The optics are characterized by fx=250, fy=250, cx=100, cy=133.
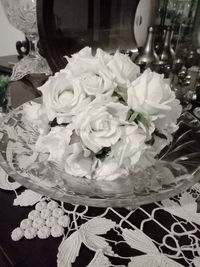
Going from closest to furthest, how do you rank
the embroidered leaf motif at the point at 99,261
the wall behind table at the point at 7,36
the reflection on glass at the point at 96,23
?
the embroidered leaf motif at the point at 99,261, the reflection on glass at the point at 96,23, the wall behind table at the point at 7,36

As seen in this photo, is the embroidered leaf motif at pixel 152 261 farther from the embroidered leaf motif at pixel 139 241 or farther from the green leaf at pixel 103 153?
the green leaf at pixel 103 153

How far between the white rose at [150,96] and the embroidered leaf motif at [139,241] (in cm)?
14

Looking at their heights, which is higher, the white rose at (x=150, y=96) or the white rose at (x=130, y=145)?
the white rose at (x=150, y=96)

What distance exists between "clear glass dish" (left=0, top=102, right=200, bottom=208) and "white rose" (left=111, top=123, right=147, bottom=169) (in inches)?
1.8

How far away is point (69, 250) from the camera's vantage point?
28 cm

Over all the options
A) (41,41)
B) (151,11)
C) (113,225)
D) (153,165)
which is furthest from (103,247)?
(151,11)

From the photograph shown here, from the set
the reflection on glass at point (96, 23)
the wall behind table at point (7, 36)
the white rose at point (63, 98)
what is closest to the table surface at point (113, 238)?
the white rose at point (63, 98)

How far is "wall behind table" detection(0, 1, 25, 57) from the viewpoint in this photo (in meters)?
1.11

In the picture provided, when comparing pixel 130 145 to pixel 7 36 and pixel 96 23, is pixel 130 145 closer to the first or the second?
pixel 96 23

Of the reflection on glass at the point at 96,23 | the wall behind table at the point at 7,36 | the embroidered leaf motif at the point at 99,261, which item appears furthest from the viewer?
the wall behind table at the point at 7,36

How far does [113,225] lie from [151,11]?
0.66 m

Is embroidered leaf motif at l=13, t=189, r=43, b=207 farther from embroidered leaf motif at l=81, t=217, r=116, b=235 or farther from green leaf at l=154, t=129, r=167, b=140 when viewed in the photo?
green leaf at l=154, t=129, r=167, b=140

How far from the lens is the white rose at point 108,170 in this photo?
325 mm

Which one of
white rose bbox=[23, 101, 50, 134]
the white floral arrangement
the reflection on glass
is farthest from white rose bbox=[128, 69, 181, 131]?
the reflection on glass
